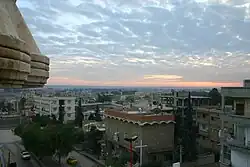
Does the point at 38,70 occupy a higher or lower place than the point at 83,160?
higher

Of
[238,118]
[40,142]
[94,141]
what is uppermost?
[238,118]

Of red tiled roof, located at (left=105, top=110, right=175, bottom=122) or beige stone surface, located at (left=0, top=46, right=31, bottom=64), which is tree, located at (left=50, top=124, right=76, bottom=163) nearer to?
red tiled roof, located at (left=105, top=110, right=175, bottom=122)

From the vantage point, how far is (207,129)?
23.0 meters

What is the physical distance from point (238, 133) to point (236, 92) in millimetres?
1718

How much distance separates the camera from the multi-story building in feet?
62.3

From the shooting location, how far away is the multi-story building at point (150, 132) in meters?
19.0

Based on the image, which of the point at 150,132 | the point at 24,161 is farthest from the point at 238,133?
the point at 24,161

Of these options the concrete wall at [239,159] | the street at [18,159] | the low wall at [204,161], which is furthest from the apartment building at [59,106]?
the concrete wall at [239,159]

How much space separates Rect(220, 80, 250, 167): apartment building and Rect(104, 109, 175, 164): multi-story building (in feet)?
20.3

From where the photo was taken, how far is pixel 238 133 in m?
12.1

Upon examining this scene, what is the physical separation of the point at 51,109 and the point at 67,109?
2.06 metres

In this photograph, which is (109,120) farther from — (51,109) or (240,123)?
(51,109)

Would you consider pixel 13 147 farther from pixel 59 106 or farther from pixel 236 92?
pixel 236 92

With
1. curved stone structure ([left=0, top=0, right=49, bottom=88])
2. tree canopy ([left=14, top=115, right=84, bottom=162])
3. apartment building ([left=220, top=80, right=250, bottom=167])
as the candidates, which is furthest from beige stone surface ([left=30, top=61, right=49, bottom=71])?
tree canopy ([left=14, top=115, right=84, bottom=162])
